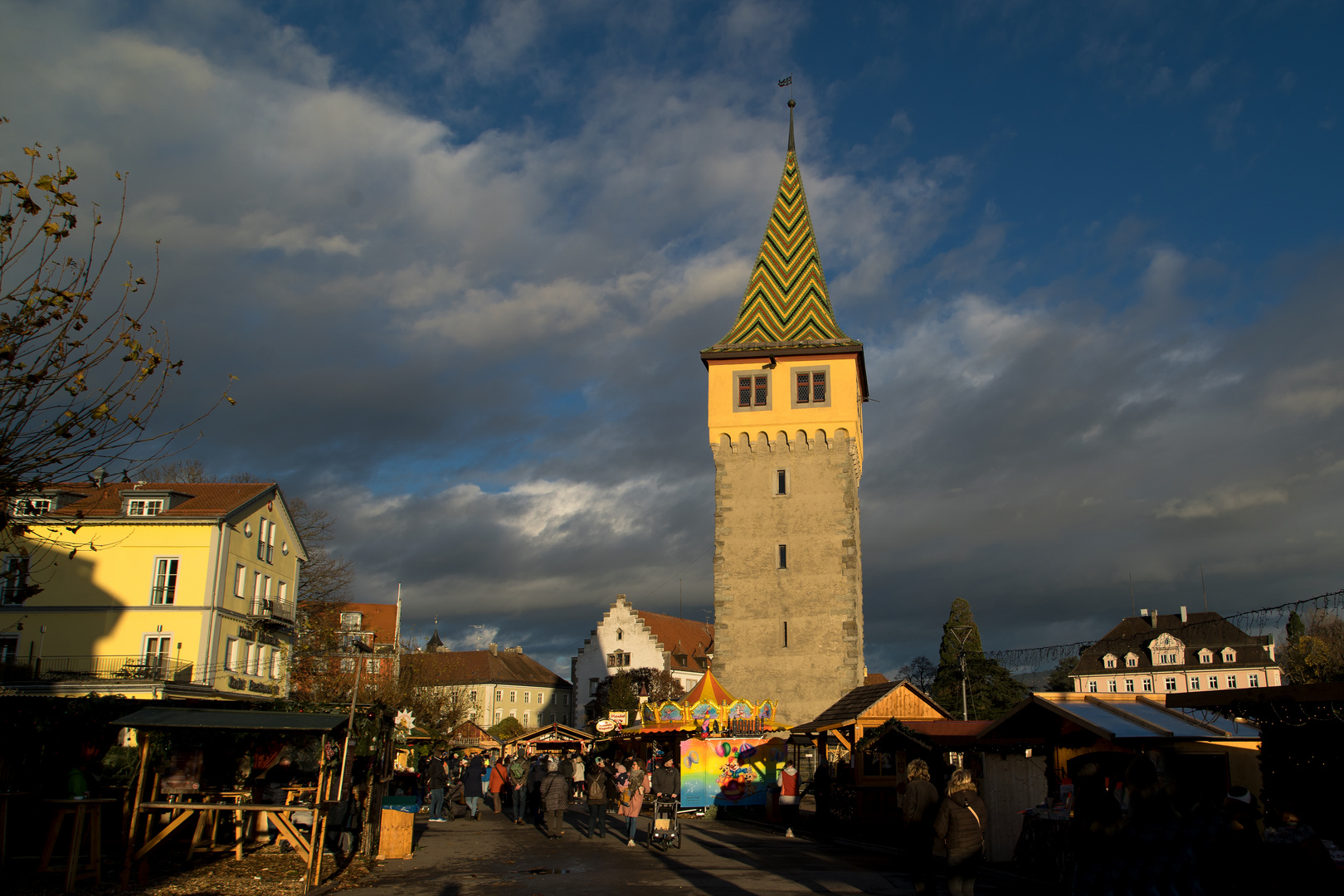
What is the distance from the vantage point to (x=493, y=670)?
97.2m

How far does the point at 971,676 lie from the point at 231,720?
203 ft

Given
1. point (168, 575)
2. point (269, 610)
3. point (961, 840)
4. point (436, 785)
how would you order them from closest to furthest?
point (961, 840), point (436, 785), point (168, 575), point (269, 610)

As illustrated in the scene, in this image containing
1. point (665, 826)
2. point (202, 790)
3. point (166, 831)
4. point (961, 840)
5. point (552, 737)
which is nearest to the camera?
point (961, 840)

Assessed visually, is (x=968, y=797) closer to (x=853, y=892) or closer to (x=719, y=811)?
(x=853, y=892)

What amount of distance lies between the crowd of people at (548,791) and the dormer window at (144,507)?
53.2 ft

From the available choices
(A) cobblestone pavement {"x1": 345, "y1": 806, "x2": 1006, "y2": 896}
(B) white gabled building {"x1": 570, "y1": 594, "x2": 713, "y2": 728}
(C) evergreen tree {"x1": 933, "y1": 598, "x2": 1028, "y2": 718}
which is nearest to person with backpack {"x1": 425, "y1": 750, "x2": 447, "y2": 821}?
(A) cobblestone pavement {"x1": 345, "y1": 806, "x2": 1006, "y2": 896}

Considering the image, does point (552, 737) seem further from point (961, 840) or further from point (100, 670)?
point (961, 840)

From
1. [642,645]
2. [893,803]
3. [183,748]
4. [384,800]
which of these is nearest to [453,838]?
[384,800]

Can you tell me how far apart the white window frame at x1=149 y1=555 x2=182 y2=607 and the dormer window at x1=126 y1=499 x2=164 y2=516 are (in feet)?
6.91

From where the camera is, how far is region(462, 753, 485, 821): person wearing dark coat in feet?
80.1

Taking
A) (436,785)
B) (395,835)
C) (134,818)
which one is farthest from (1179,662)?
(134,818)

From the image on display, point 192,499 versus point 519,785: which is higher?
point 192,499

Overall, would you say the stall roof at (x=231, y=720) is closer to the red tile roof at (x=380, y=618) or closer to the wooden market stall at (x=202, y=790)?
the wooden market stall at (x=202, y=790)

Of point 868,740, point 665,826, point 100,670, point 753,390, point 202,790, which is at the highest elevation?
point 753,390
